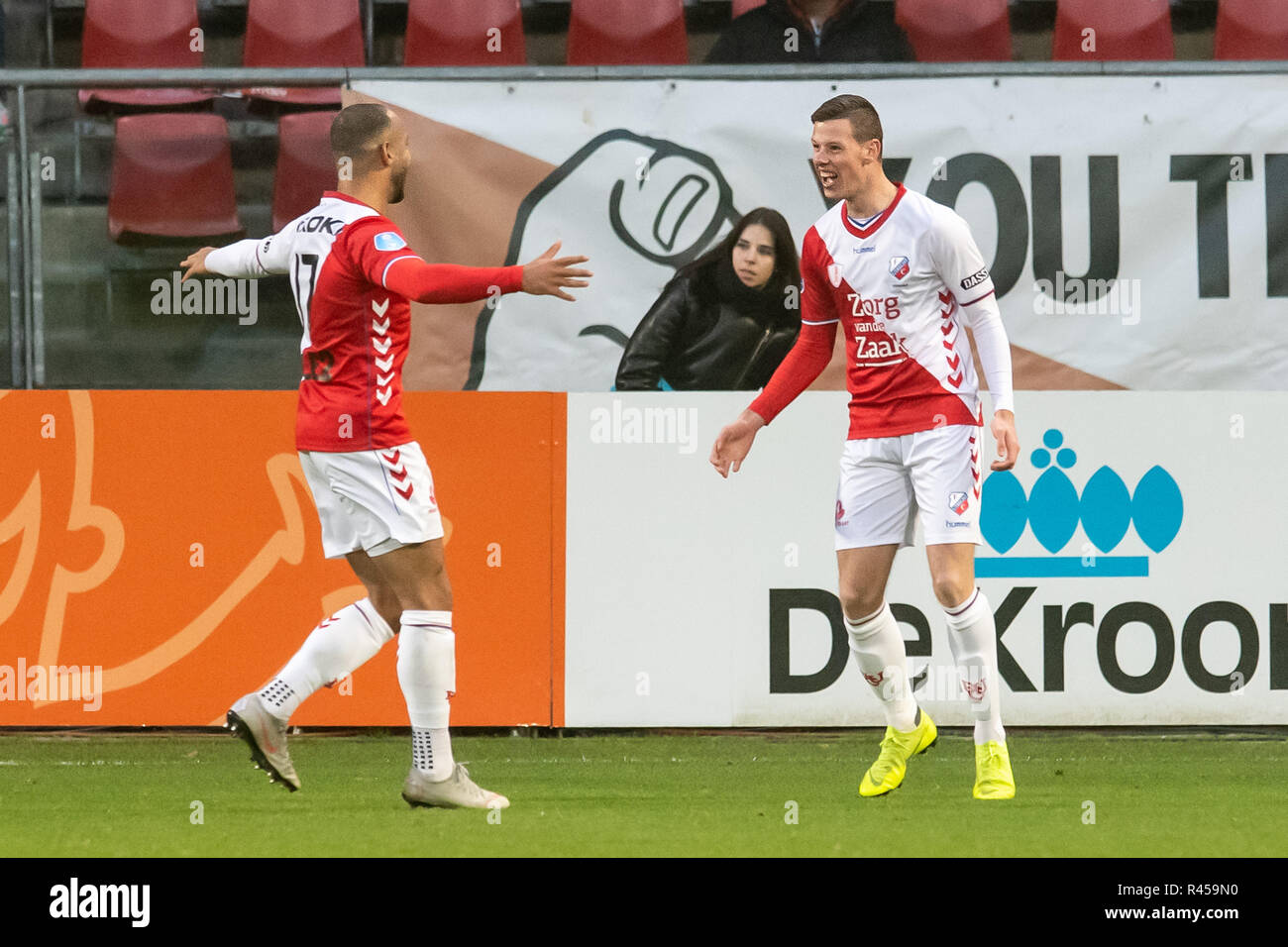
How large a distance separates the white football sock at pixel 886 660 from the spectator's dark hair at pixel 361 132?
6.25 ft

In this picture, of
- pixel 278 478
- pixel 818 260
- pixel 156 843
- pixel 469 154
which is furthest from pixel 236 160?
pixel 156 843

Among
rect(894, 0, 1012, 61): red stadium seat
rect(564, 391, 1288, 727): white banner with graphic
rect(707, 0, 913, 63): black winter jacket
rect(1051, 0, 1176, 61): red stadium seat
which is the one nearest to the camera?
rect(564, 391, 1288, 727): white banner with graphic

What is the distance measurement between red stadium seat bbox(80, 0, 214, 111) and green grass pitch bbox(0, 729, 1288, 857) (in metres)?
3.46

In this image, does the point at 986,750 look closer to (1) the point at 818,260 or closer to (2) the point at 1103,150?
(1) the point at 818,260

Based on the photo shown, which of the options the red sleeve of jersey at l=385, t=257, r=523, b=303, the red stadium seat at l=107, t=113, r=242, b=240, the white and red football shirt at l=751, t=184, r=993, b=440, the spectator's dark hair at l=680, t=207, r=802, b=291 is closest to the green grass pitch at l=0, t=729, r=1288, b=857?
the white and red football shirt at l=751, t=184, r=993, b=440

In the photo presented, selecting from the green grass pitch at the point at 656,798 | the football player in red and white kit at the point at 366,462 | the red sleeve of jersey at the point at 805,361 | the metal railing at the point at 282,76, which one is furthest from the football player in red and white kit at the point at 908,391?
the metal railing at the point at 282,76

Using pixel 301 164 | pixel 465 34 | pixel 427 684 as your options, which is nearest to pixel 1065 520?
pixel 427 684

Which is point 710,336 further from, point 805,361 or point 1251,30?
point 1251,30

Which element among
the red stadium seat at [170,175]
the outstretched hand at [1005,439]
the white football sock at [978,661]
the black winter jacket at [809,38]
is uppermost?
the black winter jacket at [809,38]

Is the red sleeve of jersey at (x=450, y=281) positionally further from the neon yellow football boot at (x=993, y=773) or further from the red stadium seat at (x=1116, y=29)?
the red stadium seat at (x=1116, y=29)

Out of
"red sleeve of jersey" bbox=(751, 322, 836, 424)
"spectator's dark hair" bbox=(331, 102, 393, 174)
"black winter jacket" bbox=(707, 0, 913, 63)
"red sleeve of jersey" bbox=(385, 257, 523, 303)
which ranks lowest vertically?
"red sleeve of jersey" bbox=(751, 322, 836, 424)

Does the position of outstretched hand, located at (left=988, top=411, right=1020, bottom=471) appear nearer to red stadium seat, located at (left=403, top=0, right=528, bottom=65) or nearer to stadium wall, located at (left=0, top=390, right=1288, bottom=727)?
stadium wall, located at (left=0, top=390, right=1288, bottom=727)

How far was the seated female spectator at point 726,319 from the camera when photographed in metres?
7.64

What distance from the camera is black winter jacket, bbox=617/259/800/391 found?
25.0 feet
